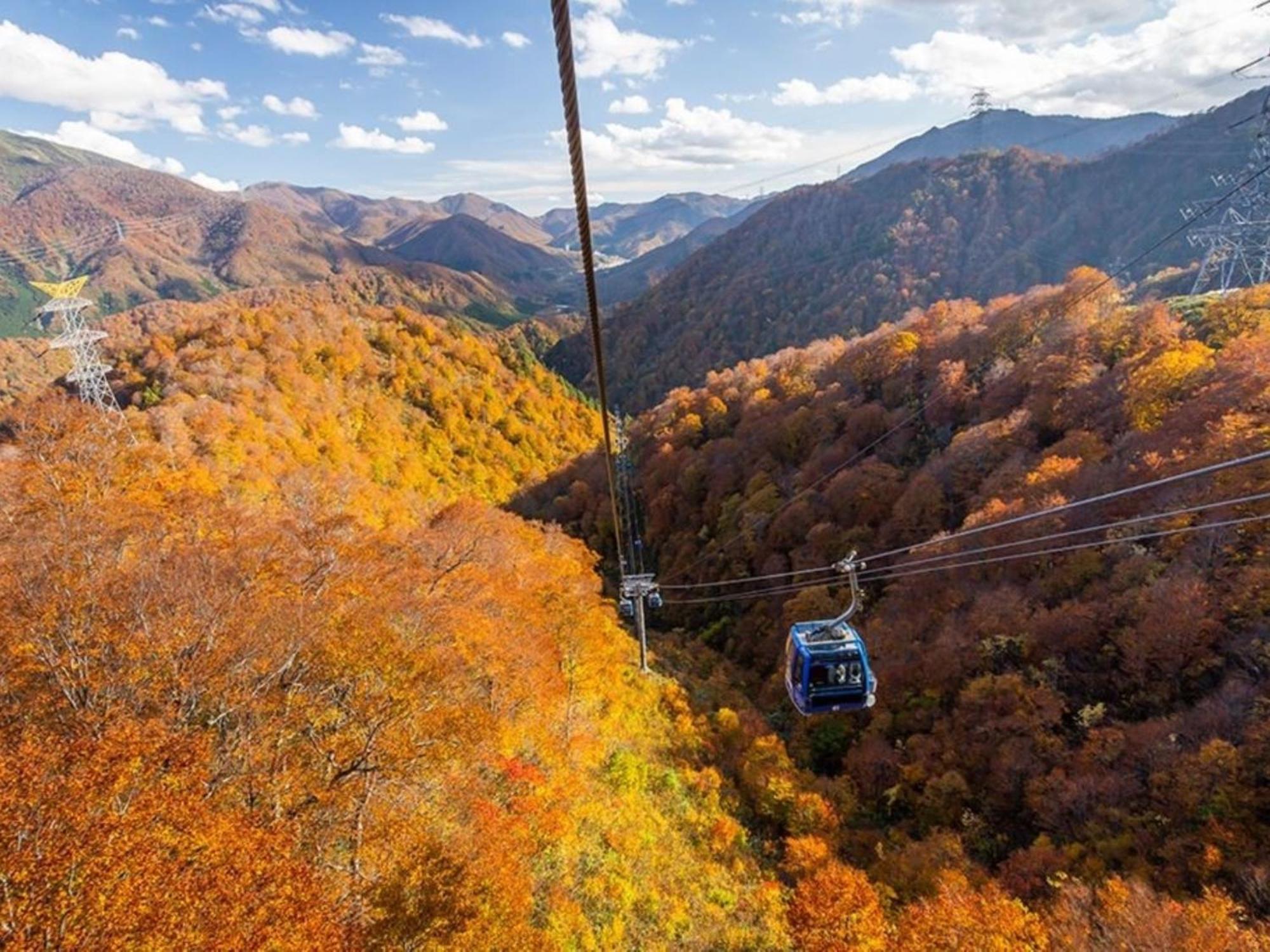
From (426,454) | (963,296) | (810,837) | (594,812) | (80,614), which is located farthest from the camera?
(963,296)

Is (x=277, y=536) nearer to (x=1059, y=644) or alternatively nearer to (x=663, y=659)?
(x=663, y=659)

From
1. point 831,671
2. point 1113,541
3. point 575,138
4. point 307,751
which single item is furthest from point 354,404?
point 575,138

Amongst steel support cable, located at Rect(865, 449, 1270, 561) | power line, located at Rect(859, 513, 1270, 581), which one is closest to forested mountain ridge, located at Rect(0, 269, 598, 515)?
power line, located at Rect(859, 513, 1270, 581)

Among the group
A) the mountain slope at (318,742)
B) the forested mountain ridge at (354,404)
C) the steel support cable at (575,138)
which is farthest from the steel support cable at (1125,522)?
the forested mountain ridge at (354,404)

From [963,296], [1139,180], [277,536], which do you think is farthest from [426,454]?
[1139,180]

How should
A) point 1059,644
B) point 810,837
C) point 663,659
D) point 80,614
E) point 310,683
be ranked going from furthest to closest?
point 663,659 → point 1059,644 → point 810,837 → point 310,683 → point 80,614

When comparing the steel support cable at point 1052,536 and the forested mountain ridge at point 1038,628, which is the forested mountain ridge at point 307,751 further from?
the steel support cable at point 1052,536

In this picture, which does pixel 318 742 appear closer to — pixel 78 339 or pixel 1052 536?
pixel 1052 536
